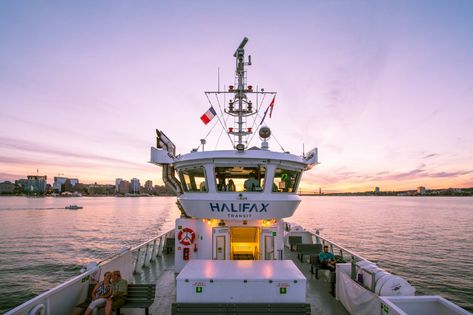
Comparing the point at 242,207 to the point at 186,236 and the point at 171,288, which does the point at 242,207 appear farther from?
the point at 171,288

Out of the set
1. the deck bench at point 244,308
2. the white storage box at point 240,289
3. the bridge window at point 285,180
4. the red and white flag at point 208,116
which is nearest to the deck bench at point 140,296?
the white storage box at point 240,289

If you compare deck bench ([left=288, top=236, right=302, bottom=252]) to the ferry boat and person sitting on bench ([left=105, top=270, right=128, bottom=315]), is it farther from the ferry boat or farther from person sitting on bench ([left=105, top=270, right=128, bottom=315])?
person sitting on bench ([left=105, top=270, right=128, bottom=315])

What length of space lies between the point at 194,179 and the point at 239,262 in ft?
14.2

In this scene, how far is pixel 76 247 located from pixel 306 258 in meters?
33.2

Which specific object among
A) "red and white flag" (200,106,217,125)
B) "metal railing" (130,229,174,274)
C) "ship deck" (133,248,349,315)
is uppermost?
"red and white flag" (200,106,217,125)

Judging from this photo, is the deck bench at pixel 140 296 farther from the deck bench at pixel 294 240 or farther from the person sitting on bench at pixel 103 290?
the deck bench at pixel 294 240

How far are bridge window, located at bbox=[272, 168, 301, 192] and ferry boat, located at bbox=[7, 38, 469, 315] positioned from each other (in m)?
0.04

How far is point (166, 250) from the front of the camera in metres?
17.6

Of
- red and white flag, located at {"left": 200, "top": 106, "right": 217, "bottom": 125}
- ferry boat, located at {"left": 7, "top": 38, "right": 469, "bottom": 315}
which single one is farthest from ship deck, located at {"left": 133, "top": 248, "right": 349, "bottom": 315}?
red and white flag, located at {"left": 200, "top": 106, "right": 217, "bottom": 125}

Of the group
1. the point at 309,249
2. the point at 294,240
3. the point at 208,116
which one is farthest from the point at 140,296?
the point at 294,240

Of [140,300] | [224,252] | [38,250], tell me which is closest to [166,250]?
[224,252]

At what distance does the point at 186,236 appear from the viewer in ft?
39.7

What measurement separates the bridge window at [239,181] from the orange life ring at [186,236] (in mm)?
2226

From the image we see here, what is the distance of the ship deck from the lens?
8906 mm
